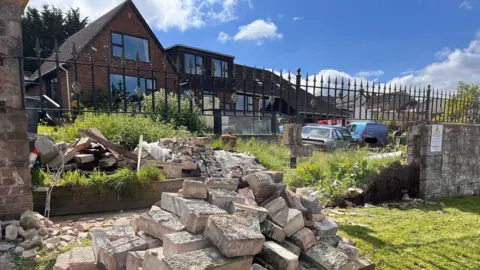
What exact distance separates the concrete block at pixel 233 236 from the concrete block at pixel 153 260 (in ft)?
1.16

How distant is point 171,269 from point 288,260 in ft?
2.92

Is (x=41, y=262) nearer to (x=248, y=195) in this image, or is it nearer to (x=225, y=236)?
(x=225, y=236)

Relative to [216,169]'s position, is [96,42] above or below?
above

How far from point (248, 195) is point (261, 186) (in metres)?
0.17

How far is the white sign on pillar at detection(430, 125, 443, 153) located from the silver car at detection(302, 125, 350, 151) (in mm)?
4821

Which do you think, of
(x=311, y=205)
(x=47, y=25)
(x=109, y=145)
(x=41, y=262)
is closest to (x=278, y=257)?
(x=311, y=205)

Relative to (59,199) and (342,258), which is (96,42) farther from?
(342,258)

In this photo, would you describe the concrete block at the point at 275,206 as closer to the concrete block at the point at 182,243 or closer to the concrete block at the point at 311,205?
the concrete block at the point at 311,205

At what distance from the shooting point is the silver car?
10818 millimetres

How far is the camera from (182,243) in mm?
1828

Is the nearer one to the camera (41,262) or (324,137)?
(41,262)

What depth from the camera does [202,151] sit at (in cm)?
508

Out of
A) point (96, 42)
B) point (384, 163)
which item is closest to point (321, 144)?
point (384, 163)

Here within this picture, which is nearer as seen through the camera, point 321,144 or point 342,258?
point 342,258
